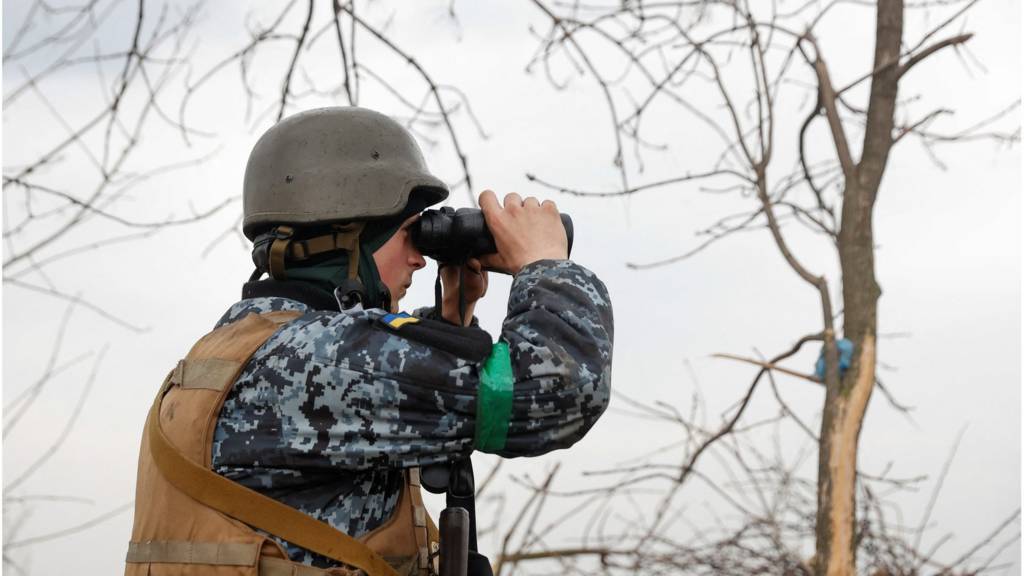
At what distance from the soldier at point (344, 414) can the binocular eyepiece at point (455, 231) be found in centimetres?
10

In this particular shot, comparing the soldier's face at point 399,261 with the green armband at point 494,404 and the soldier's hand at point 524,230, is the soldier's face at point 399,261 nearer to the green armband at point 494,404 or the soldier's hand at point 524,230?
the soldier's hand at point 524,230

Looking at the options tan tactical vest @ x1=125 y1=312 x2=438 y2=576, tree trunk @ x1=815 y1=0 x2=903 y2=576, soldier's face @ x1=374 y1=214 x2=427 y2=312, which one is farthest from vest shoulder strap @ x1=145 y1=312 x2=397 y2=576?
tree trunk @ x1=815 y1=0 x2=903 y2=576

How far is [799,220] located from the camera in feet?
13.5

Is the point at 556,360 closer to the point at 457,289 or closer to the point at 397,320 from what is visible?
the point at 397,320

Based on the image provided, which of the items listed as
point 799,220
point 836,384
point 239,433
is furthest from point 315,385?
point 799,220

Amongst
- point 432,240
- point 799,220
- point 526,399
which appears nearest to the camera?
point 526,399

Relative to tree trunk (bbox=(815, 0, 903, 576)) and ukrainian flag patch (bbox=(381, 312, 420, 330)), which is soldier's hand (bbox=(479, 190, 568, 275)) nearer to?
ukrainian flag patch (bbox=(381, 312, 420, 330))

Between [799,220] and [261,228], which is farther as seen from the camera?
[799,220]

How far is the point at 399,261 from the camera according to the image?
236 cm

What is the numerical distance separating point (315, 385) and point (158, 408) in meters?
0.41

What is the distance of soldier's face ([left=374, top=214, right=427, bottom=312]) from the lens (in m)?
2.33

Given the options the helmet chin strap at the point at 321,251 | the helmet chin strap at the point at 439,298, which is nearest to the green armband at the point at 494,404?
the helmet chin strap at the point at 321,251

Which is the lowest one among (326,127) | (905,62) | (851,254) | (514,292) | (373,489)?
(373,489)

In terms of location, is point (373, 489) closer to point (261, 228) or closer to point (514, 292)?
point (514, 292)
